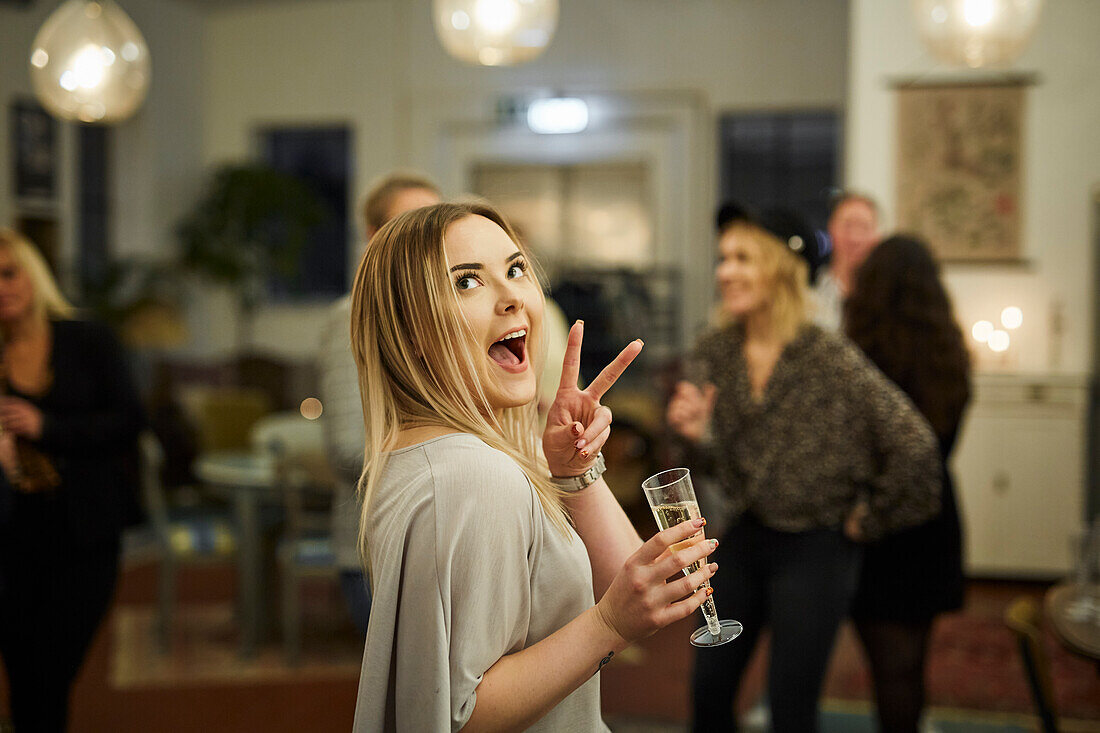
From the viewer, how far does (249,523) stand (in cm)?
385

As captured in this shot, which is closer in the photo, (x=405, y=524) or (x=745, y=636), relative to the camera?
(x=405, y=524)

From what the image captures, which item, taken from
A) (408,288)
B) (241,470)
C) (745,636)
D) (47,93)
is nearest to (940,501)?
(745,636)

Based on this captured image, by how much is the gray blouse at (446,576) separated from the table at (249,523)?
294 centimetres

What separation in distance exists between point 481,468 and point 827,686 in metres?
2.90

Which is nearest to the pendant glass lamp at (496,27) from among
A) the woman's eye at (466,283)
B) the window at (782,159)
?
the woman's eye at (466,283)

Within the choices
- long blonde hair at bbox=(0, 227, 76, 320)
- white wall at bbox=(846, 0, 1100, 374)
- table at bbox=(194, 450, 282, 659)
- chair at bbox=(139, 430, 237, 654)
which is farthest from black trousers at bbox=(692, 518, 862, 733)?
white wall at bbox=(846, 0, 1100, 374)

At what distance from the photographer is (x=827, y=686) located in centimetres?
338

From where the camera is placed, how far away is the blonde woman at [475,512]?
0.86 meters

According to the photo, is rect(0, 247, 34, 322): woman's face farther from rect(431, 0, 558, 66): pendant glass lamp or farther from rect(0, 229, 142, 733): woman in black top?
rect(431, 0, 558, 66): pendant glass lamp

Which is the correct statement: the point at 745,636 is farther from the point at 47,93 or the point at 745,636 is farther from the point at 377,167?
the point at 377,167

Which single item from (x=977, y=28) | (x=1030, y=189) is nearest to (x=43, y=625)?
(x=977, y=28)

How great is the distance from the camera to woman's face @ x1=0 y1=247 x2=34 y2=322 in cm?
214

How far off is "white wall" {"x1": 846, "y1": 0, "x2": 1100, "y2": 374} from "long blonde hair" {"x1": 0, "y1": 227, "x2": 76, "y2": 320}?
11.4 feet

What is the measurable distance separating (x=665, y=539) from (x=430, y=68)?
7.43m
